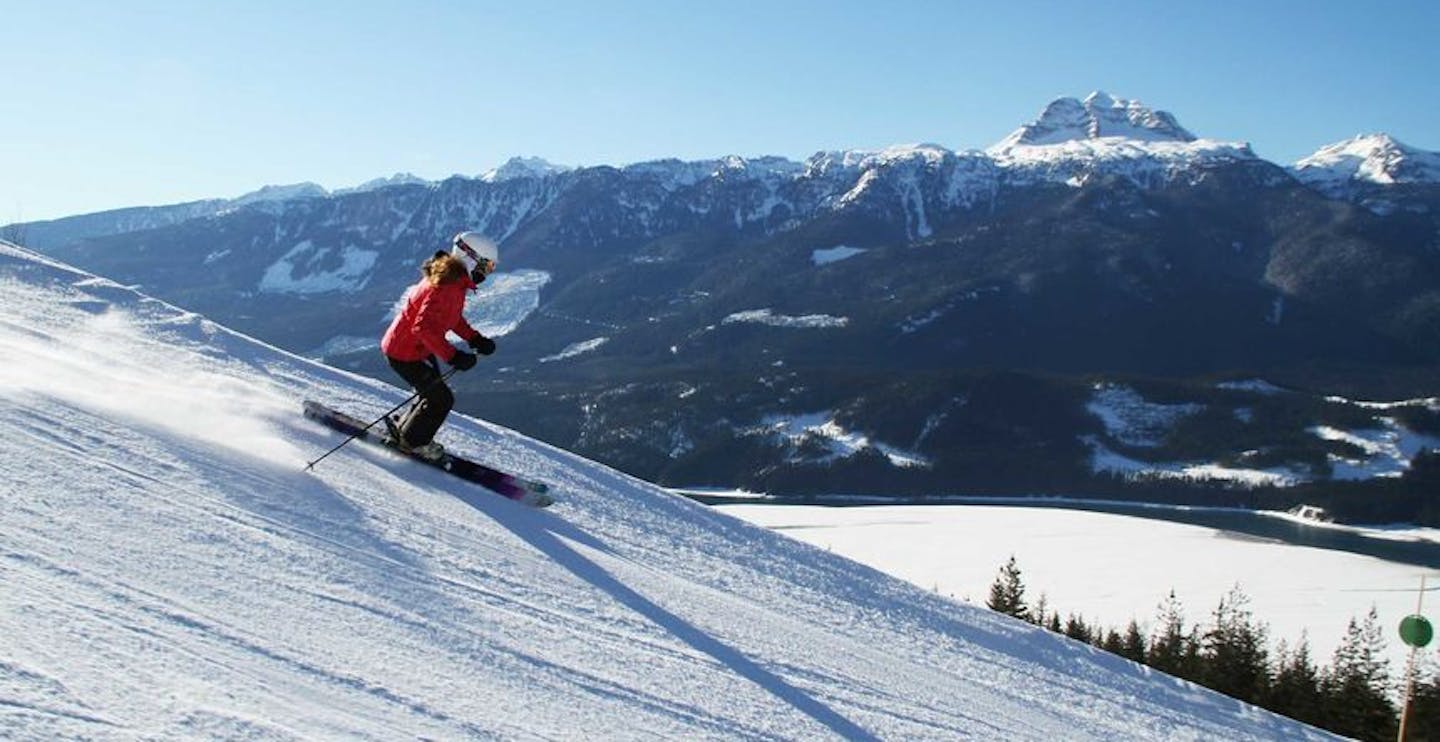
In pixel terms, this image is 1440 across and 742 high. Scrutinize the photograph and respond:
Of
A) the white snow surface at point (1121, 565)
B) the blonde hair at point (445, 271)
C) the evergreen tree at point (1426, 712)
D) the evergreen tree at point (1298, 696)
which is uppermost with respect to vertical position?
the blonde hair at point (445, 271)

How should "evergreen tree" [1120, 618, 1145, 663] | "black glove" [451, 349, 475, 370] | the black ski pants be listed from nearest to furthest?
"black glove" [451, 349, 475, 370] → the black ski pants → "evergreen tree" [1120, 618, 1145, 663]

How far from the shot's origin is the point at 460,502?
8273mm

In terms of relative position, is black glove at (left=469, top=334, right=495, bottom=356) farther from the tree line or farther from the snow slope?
the tree line

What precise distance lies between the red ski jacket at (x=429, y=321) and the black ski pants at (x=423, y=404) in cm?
14

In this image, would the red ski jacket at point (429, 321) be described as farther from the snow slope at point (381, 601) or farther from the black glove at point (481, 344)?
the snow slope at point (381, 601)

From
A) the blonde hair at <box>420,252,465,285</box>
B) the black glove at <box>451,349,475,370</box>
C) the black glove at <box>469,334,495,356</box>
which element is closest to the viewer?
A: the blonde hair at <box>420,252,465,285</box>

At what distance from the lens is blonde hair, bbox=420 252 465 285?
875cm

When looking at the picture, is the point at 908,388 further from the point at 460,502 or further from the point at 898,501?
the point at 460,502

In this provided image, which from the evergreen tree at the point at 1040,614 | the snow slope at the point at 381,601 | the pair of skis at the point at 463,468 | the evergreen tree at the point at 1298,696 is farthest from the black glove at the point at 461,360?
the evergreen tree at the point at 1040,614

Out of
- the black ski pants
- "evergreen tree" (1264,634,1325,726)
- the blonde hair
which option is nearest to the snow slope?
the black ski pants

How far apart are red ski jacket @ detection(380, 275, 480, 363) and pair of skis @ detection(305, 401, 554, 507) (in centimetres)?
72

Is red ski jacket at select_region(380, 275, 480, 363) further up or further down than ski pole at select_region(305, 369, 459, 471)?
further up

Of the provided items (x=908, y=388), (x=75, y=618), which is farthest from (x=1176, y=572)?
(x=75, y=618)

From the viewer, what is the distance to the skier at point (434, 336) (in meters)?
8.83
